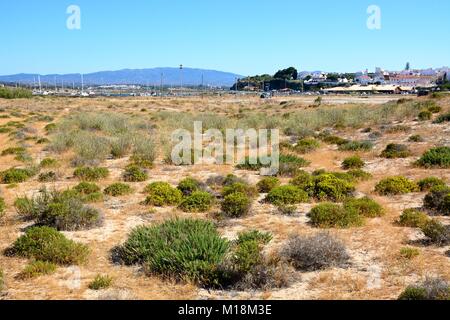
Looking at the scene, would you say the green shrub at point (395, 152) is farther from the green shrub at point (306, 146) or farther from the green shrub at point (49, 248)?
the green shrub at point (49, 248)

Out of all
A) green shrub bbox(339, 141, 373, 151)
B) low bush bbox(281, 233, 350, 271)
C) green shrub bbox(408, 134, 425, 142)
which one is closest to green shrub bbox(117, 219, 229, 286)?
low bush bbox(281, 233, 350, 271)

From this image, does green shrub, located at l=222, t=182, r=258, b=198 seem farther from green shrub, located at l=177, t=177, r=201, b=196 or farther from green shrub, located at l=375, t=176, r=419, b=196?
green shrub, located at l=375, t=176, r=419, b=196

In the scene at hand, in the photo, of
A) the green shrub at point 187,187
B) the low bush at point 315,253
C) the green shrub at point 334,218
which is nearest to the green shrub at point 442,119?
the green shrub at point 187,187

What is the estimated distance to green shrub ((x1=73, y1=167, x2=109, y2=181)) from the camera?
15.9 metres

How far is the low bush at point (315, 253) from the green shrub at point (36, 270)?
160 inches

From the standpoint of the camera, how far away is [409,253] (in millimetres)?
8062

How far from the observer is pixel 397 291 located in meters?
6.73

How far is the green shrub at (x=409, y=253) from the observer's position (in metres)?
8.03

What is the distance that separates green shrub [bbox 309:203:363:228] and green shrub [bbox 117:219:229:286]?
2.67 metres

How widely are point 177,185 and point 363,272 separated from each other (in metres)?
8.44

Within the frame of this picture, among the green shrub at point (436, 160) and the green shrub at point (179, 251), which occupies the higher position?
the green shrub at point (436, 160)

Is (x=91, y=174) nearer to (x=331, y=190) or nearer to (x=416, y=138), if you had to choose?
(x=331, y=190)
